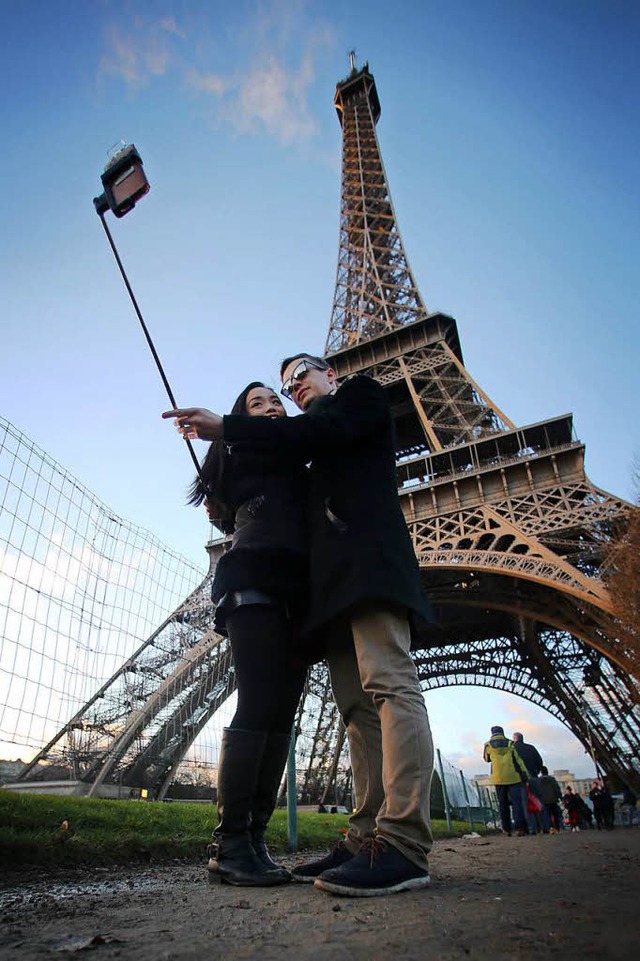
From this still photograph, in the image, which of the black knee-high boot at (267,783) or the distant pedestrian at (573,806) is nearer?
the black knee-high boot at (267,783)

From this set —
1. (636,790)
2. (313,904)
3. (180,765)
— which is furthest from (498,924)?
(636,790)

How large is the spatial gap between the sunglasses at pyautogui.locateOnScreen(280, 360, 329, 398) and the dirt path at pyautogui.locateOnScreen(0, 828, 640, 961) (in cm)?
193

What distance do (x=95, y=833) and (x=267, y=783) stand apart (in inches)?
71.9

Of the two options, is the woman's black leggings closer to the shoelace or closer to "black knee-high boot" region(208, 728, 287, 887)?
"black knee-high boot" region(208, 728, 287, 887)

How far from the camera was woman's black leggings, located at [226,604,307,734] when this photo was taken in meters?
2.13

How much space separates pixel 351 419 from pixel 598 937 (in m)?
1.67

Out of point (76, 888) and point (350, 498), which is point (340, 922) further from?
point (76, 888)

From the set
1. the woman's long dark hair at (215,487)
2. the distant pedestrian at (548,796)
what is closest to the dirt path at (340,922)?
the woman's long dark hair at (215,487)

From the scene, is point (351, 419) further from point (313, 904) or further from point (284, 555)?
point (313, 904)

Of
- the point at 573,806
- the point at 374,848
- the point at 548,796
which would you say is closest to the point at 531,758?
the point at 548,796

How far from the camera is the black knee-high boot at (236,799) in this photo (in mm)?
1986

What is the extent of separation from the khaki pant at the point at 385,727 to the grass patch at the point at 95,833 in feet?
5.48

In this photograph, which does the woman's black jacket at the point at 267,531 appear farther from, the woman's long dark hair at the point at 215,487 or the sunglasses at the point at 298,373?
the sunglasses at the point at 298,373

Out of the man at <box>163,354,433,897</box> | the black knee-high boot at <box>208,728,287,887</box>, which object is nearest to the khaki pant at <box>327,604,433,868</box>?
the man at <box>163,354,433,897</box>
